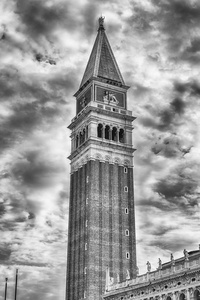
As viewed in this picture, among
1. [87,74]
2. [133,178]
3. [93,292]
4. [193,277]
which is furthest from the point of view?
[87,74]

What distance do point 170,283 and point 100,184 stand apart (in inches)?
1425

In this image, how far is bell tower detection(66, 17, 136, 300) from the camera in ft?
304

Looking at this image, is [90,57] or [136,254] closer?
[136,254]

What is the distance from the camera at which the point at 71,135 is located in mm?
110438

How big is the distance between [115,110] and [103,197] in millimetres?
19874

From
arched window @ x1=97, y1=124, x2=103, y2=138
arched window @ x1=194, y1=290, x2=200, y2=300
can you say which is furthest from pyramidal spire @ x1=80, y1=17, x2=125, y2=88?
arched window @ x1=194, y1=290, x2=200, y2=300

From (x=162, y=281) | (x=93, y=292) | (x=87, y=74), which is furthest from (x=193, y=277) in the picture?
(x=87, y=74)

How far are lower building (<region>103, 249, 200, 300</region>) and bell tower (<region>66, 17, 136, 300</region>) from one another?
43.9 feet

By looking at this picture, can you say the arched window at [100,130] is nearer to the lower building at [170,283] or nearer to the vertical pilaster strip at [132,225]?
the vertical pilaster strip at [132,225]

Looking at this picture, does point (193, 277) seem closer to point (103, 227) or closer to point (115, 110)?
point (103, 227)

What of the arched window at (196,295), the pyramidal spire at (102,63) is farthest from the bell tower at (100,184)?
the arched window at (196,295)

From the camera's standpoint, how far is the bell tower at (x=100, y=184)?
92.8 m

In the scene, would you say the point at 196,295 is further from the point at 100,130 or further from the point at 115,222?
the point at 100,130

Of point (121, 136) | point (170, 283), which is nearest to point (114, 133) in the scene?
point (121, 136)
